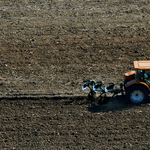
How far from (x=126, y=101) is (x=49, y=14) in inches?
354

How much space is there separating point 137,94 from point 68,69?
3.81 metres

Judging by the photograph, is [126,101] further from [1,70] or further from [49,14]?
[49,14]

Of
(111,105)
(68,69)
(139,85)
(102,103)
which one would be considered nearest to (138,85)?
(139,85)

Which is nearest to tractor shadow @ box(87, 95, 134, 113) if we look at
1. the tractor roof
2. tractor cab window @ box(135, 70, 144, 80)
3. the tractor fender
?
the tractor fender

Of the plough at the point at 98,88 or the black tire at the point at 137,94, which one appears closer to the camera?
the black tire at the point at 137,94

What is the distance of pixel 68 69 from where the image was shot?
14.4 metres

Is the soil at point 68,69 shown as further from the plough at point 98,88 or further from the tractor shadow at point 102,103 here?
the plough at point 98,88

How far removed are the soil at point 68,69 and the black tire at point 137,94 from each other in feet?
0.77

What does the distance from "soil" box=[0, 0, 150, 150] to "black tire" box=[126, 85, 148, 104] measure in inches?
9.2

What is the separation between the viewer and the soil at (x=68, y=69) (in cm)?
1071

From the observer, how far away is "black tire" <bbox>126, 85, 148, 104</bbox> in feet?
37.9

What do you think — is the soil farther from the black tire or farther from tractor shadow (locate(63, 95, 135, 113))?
the black tire

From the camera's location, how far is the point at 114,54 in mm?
15344

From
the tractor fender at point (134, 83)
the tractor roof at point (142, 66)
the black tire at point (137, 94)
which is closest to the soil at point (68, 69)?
the black tire at point (137, 94)
